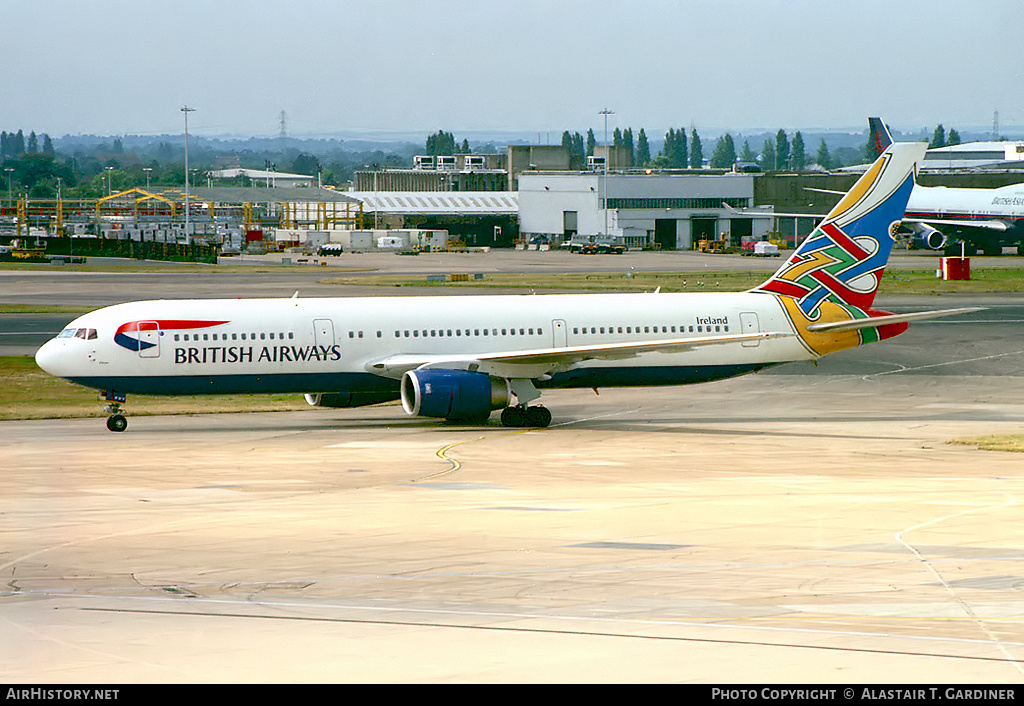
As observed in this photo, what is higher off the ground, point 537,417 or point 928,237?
point 928,237

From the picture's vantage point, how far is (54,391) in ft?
158

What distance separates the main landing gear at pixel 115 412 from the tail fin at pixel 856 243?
21.1m

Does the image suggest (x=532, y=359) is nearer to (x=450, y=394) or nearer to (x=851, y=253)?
(x=450, y=394)

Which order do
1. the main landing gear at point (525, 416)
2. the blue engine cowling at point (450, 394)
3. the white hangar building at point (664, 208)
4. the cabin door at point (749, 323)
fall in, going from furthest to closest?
the white hangar building at point (664, 208) < the cabin door at point (749, 323) < the main landing gear at point (525, 416) < the blue engine cowling at point (450, 394)

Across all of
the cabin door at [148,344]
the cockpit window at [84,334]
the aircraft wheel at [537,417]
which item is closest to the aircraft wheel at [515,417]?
the aircraft wheel at [537,417]

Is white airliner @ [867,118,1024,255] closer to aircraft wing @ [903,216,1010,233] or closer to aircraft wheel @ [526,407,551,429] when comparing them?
aircraft wing @ [903,216,1010,233]

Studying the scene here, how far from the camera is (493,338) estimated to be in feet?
133

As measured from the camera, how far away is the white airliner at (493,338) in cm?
3844

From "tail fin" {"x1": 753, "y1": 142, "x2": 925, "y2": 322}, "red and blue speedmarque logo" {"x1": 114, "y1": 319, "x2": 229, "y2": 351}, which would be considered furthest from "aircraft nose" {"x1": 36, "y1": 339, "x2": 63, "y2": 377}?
"tail fin" {"x1": 753, "y1": 142, "x2": 925, "y2": 322}

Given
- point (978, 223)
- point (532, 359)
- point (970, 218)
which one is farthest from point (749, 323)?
point (970, 218)

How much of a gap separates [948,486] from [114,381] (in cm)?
2423

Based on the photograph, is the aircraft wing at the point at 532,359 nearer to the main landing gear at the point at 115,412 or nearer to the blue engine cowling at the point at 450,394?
the blue engine cowling at the point at 450,394

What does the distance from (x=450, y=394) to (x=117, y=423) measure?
9.88m
